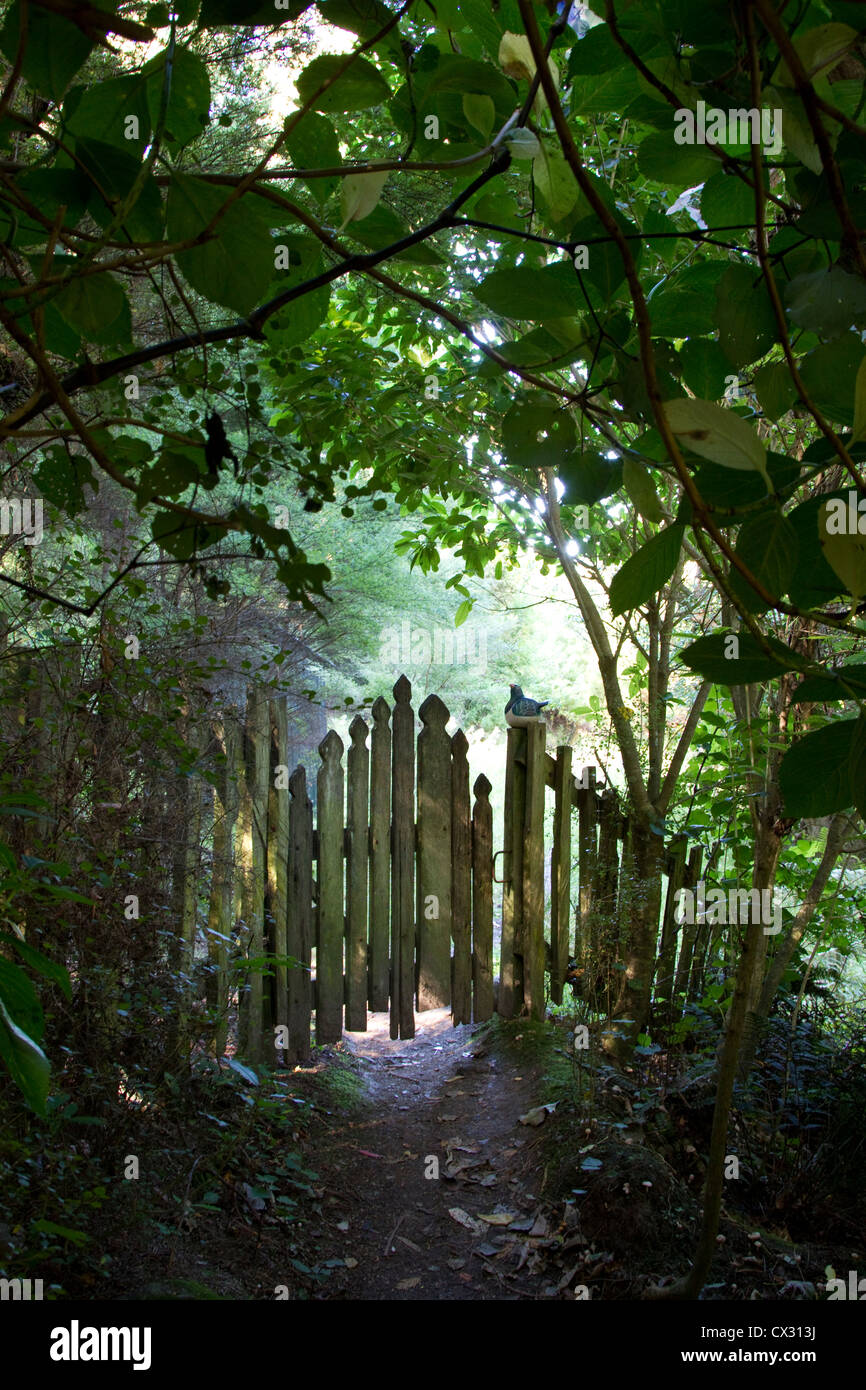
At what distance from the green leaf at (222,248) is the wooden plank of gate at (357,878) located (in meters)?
3.72

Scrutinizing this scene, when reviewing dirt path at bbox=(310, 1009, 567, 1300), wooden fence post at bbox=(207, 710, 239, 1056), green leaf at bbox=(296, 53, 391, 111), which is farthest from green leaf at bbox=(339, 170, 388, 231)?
wooden fence post at bbox=(207, 710, 239, 1056)

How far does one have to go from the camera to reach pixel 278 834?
13.4 ft

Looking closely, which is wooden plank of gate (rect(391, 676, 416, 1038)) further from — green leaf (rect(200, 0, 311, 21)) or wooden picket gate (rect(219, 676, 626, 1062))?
green leaf (rect(200, 0, 311, 21))

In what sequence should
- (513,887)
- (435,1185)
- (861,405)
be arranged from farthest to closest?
(513,887) < (435,1185) < (861,405)

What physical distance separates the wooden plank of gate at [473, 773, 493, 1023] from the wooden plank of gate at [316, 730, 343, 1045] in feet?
2.09

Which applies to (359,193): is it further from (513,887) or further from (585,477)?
(513,887)

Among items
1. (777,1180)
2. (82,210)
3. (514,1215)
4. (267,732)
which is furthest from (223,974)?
(82,210)

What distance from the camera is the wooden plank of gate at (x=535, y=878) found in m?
4.40

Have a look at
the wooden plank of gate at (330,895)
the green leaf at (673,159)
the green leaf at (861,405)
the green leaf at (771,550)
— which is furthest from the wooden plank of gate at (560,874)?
the green leaf at (861,405)

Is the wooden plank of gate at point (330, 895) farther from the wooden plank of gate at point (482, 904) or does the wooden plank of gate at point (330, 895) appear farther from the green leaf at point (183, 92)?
the green leaf at point (183, 92)

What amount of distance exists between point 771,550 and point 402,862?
13.1ft

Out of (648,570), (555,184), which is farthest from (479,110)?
(648,570)
